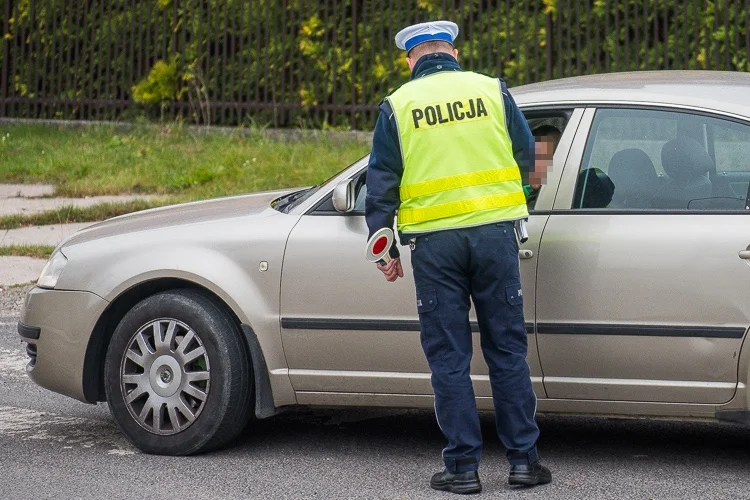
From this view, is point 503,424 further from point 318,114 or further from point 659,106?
point 318,114

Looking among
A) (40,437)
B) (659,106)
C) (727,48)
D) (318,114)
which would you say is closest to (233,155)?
(318,114)

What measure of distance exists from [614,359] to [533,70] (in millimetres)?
7669

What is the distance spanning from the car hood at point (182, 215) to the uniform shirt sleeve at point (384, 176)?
821 mm

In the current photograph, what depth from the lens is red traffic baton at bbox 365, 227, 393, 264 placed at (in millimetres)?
4605

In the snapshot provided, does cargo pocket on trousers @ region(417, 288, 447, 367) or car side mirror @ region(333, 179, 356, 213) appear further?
car side mirror @ region(333, 179, 356, 213)

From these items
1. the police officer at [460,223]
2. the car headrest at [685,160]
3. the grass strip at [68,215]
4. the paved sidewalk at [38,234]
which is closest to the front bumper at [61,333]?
the police officer at [460,223]

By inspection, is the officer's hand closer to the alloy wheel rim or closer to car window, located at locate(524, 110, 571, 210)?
car window, located at locate(524, 110, 571, 210)

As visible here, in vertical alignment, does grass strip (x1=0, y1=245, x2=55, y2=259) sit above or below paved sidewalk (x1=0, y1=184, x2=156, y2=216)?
below

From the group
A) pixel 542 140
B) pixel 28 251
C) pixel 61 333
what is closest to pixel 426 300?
pixel 542 140

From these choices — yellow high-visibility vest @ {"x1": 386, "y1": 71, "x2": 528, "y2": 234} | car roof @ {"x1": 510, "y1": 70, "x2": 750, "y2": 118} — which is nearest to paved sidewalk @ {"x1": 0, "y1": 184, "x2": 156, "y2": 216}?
car roof @ {"x1": 510, "y1": 70, "x2": 750, "y2": 118}

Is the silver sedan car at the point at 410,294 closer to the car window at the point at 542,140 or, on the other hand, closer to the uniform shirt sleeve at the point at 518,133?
the car window at the point at 542,140

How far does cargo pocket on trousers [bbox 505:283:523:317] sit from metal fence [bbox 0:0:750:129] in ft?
23.4

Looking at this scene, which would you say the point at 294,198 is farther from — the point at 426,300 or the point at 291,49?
the point at 291,49

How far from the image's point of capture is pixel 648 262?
15.4 feet
